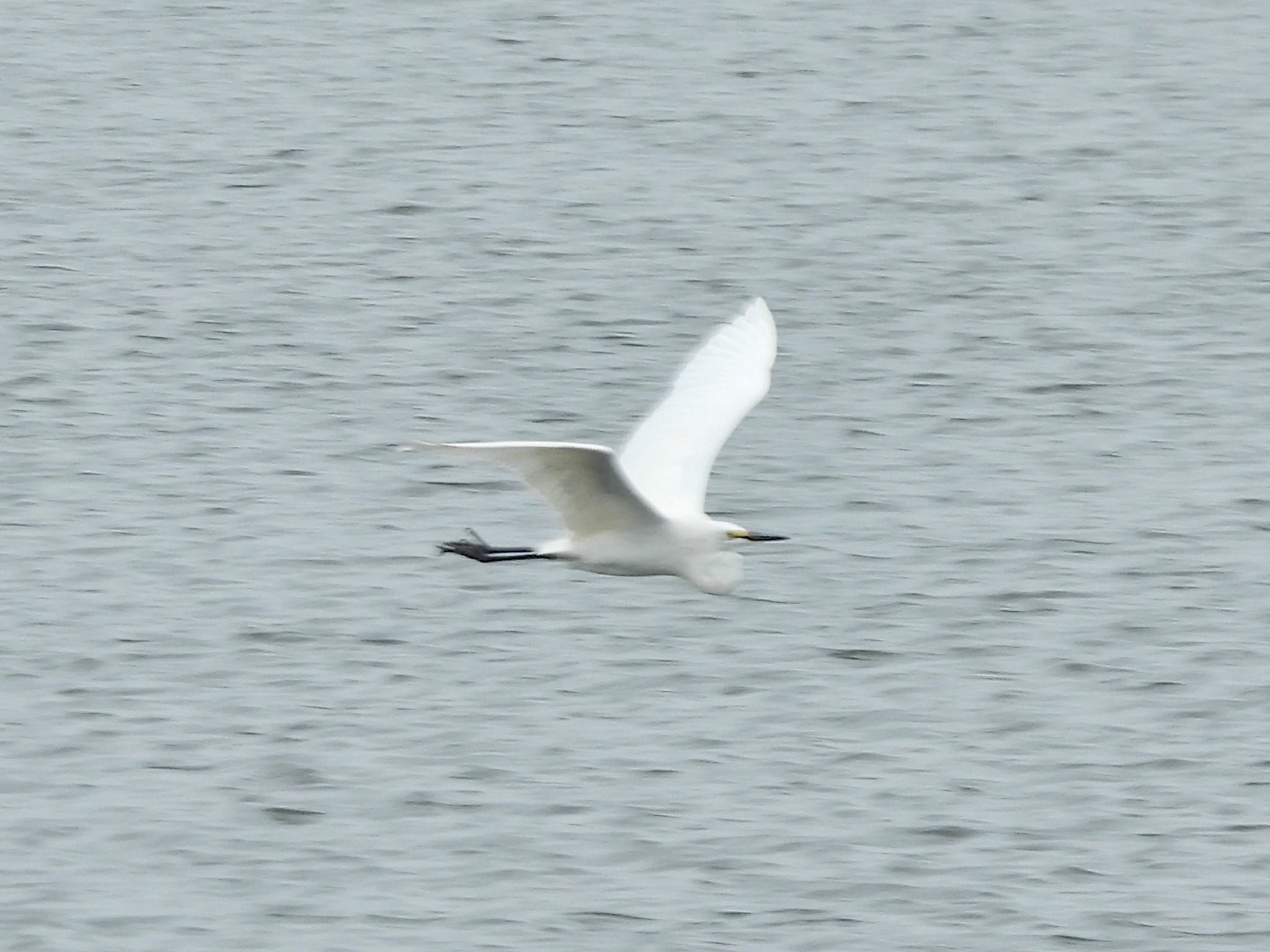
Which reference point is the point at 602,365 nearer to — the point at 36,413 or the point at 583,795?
the point at 36,413

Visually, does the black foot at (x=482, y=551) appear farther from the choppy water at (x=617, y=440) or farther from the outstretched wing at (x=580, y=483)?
the choppy water at (x=617, y=440)

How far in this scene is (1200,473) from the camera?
596 inches

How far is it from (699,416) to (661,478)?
47 centimetres

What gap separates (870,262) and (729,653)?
5.99 meters

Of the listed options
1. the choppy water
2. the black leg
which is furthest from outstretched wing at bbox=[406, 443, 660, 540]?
the choppy water

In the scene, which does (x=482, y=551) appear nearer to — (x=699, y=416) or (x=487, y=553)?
(x=487, y=553)

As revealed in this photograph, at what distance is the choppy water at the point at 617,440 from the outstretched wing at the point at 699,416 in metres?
1.28

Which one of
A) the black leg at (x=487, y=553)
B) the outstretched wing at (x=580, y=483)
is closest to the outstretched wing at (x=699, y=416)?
the outstretched wing at (x=580, y=483)

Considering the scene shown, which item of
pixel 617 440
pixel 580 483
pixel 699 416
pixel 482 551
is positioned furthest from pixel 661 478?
pixel 617 440

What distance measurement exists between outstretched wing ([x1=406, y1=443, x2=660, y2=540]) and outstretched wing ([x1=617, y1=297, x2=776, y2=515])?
39 centimetres

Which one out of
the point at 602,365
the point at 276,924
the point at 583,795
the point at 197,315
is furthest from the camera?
the point at 197,315

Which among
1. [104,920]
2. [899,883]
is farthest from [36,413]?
[899,883]

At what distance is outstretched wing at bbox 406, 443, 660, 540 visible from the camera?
373 inches

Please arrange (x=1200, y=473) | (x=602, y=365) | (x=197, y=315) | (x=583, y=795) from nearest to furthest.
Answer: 1. (x=583, y=795)
2. (x=1200, y=473)
3. (x=602, y=365)
4. (x=197, y=315)
